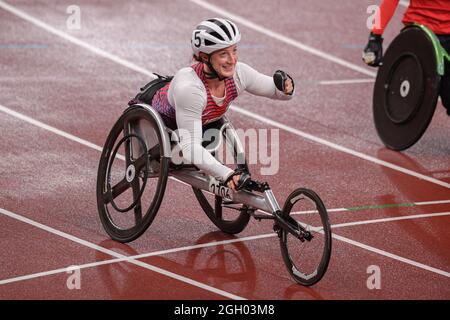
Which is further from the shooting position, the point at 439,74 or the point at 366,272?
the point at 439,74

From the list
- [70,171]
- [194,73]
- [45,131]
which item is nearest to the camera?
[194,73]

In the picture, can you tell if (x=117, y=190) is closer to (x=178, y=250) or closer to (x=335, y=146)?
(x=178, y=250)

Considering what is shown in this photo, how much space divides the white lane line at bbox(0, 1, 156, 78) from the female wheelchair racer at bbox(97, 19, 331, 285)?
445 cm

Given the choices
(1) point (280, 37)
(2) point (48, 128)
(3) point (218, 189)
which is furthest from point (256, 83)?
(1) point (280, 37)

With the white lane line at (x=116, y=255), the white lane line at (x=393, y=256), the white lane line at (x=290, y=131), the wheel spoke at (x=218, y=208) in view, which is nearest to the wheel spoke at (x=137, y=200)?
the white lane line at (x=116, y=255)

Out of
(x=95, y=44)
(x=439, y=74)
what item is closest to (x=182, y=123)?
(x=439, y=74)

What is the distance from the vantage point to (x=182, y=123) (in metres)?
7.66

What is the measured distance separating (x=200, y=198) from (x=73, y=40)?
5626mm

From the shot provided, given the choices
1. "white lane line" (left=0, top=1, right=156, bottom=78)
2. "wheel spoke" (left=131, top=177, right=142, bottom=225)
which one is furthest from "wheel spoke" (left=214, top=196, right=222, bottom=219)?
"white lane line" (left=0, top=1, right=156, bottom=78)

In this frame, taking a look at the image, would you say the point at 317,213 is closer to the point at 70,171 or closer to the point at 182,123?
the point at 182,123

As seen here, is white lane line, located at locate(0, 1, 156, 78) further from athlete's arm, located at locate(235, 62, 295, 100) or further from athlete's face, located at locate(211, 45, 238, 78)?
athlete's face, located at locate(211, 45, 238, 78)

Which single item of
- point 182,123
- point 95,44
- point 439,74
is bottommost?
point 182,123

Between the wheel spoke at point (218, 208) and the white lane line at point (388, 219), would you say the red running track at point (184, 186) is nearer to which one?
the white lane line at point (388, 219)
